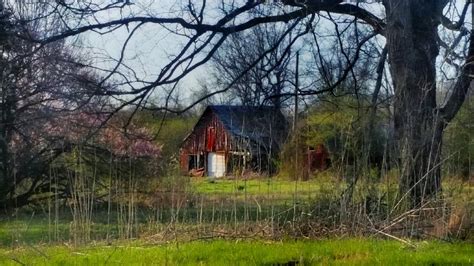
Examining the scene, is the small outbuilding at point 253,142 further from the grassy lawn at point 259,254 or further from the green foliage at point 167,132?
the grassy lawn at point 259,254

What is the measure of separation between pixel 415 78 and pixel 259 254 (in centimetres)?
606

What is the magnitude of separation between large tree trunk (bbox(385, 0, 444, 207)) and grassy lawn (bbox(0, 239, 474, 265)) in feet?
7.62

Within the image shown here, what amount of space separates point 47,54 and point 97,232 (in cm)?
331

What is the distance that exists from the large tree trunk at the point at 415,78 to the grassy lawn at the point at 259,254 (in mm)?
2323

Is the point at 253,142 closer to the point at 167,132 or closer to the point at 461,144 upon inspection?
the point at 461,144

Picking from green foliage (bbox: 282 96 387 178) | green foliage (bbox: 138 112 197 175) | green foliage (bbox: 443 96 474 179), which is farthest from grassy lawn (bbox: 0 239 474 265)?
green foliage (bbox: 138 112 197 175)

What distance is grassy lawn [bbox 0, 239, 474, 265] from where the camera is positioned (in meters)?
6.71

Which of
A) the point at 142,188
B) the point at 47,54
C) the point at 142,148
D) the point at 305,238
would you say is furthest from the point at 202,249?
the point at 142,148

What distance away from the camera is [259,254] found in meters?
7.12

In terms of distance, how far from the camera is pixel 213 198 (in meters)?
11.3

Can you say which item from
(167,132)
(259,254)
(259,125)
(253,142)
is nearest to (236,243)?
(259,254)

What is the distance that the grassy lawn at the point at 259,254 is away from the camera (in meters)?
6.71

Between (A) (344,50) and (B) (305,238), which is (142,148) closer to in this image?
(A) (344,50)

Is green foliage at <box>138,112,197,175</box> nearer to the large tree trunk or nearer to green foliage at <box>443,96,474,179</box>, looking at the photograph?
the large tree trunk
